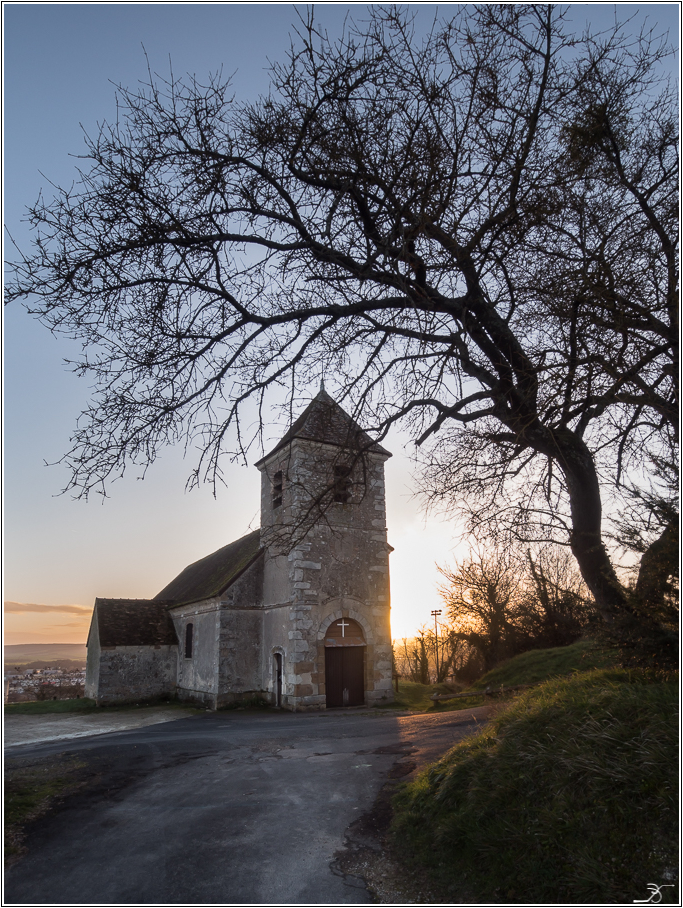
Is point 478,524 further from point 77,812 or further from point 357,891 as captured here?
point 77,812

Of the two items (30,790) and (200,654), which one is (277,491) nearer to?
(200,654)

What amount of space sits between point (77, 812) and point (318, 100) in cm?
878

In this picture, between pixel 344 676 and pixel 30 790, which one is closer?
pixel 30 790

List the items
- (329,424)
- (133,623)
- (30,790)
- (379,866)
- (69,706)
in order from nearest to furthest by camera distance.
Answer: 1. (379,866)
2. (329,424)
3. (30,790)
4. (69,706)
5. (133,623)

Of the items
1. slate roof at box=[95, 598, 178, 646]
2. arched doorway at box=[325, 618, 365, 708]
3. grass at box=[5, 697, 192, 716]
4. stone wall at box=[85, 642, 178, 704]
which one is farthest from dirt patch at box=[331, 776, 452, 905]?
slate roof at box=[95, 598, 178, 646]

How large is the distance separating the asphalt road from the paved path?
4938 millimetres

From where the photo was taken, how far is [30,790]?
7.70 m

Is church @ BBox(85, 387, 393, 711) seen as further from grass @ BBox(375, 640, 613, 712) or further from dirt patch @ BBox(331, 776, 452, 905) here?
dirt patch @ BBox(331, 776, 452, 905)

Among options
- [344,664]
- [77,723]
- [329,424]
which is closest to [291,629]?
[344,664]

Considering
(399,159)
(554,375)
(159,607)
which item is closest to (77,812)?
(554,375)

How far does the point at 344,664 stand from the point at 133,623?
38.1ft

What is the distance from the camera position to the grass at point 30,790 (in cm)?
612

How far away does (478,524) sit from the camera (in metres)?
7.14
